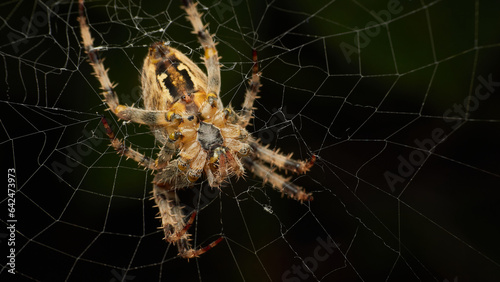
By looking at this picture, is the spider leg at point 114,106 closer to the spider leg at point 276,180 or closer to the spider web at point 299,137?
the spider web at point 299,137

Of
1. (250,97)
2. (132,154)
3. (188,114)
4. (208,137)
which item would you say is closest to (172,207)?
(132,154)

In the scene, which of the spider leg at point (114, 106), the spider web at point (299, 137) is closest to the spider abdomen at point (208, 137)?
the spider leg at point (114, 106)

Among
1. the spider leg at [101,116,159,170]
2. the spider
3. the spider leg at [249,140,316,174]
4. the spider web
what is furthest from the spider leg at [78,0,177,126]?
the spider leg at [249,140,316,174]

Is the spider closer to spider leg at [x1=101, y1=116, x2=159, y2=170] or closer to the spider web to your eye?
spider leg at [x1=101, y1=116, x2=159, y2=170]

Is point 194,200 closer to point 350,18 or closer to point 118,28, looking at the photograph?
point 118,28

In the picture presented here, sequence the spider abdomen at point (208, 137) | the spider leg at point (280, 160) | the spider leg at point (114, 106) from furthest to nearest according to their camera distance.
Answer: the spider leg at point (280, 160) → the spider abdomen at point (208, 137) → the spider leg at point (114, 106)

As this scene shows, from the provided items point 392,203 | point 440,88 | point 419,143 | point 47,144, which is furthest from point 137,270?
point 440,88
